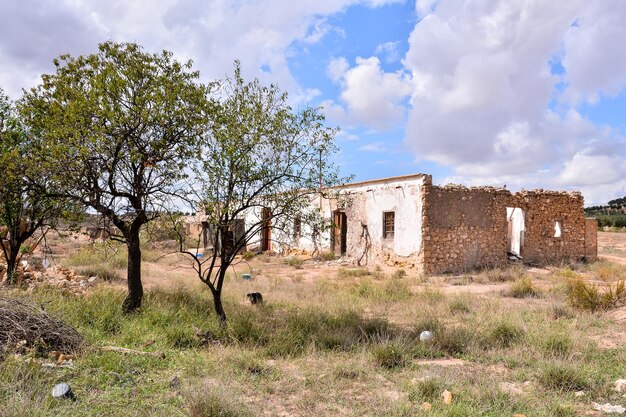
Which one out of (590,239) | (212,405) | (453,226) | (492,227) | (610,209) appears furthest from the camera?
(610,209)

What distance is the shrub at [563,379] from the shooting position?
4.67m

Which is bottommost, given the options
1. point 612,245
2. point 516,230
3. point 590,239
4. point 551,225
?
point 612,245

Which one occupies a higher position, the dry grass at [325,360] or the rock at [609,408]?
the dry grass at [325,360]

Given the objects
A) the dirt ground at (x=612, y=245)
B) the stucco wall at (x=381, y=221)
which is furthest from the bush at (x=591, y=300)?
the dirt ground at (x=612, y=245)

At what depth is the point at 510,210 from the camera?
1986 centimetres

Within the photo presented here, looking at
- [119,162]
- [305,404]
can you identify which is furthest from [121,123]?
[305,404]

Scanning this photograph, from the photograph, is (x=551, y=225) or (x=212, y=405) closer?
(x=212, y=405)

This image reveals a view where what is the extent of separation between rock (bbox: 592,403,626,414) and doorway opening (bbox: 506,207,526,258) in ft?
46.2

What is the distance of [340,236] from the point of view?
64.1ft

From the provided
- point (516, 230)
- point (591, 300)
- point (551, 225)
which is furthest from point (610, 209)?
point (591, 300)

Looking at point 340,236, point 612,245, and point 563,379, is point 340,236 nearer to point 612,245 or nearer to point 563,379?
point 563,379

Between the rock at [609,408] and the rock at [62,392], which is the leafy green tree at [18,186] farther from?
the rock at [609,408]

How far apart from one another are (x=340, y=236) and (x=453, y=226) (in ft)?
18.3

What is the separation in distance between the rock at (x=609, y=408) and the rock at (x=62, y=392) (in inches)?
189
